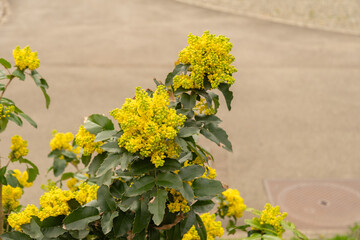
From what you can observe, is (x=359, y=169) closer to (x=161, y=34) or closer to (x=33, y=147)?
(x=33, y=147)

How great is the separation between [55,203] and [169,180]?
1.88 feet

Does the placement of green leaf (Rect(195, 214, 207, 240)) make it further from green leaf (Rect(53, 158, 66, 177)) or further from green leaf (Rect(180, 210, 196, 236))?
green leaf (Rect(53, 158, 66, 177))

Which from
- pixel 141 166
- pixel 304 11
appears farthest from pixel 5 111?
pixel 304 11

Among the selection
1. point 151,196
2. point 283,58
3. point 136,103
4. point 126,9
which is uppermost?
point 126,9

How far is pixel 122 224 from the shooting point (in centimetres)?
177

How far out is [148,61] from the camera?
8.71m

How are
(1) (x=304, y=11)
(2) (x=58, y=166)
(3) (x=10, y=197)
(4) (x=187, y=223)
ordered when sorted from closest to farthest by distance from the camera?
(4) (x=187, y=223)
(3) (x=10, y=197)
(2) (x=58, y=166)
(1) (x=304, y=11)

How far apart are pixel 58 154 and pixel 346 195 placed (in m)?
3.44

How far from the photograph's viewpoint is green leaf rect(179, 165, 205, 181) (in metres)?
1.71

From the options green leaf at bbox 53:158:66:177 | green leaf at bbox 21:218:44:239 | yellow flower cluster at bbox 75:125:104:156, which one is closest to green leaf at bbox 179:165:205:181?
yellow flower cluster at bbox 75:125:104:156

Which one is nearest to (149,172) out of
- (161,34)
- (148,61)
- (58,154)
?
(58,154)

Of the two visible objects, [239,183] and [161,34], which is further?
[161,34]

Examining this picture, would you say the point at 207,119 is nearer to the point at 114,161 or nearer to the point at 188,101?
the point at 188,101

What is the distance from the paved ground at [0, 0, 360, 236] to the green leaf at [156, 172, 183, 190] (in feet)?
11.9
